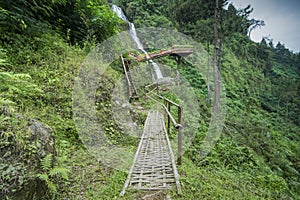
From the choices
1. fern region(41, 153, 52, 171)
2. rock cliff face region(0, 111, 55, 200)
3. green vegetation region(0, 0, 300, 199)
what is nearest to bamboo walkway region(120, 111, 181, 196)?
green vegetation region(0, 0, 300, 199)

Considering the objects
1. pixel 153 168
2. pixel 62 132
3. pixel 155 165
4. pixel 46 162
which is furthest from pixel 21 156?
pixel 155 165

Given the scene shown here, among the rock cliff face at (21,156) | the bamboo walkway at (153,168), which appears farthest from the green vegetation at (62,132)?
the bamboo walkway at (153,168)

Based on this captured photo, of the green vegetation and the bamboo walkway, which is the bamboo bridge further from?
the green vegetation

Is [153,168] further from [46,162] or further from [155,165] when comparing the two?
[46,162]

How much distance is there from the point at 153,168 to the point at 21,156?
213 cm

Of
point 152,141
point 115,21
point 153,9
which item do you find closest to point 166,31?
point 153,9

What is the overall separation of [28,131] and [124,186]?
1.55 m

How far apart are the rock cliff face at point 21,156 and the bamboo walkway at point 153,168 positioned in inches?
46.2

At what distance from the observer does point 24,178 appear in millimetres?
2053

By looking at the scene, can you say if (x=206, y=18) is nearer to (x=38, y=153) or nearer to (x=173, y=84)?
(x=173, y=84)

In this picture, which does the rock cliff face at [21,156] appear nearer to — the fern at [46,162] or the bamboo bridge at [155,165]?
the fern at [46,162]

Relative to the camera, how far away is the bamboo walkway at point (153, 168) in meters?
2.89

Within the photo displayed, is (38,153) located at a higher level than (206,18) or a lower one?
lower

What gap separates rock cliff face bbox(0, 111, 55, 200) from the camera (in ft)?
6.32
